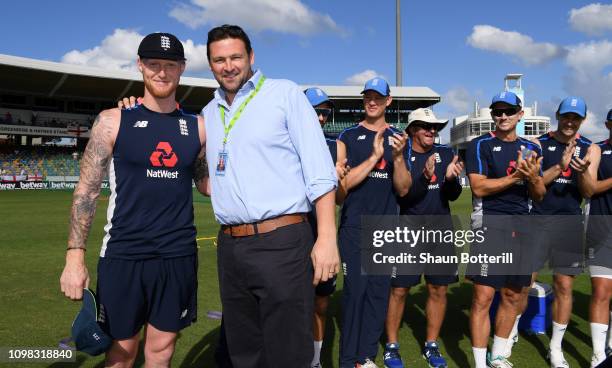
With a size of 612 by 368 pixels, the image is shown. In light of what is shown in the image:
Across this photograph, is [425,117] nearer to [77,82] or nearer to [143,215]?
[143,215]

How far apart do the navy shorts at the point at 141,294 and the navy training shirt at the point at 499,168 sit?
2.82 meters

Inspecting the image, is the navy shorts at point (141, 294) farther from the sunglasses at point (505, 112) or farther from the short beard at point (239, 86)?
the sunglasses at point (505, 112)

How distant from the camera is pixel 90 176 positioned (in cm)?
294

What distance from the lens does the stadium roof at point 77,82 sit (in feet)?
142

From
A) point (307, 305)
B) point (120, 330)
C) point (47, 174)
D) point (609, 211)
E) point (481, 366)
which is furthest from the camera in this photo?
point (47, 174)

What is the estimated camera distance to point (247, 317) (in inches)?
113

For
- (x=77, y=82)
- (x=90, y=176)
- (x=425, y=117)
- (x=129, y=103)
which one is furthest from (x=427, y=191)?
(x=77, y=82)

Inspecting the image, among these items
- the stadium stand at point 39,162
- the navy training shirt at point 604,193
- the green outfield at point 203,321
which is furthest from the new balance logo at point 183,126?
the stadium stand at point 39,162

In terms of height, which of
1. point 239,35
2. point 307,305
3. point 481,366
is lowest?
point 481,366

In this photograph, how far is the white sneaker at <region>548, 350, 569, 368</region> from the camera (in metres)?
4.38

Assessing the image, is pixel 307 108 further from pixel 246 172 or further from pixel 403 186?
pixel 403 186

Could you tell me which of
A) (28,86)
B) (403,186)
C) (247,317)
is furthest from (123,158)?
(28,86)

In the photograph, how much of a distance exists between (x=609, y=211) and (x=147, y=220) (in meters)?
4.47

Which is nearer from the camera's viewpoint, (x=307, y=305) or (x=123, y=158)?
(x=307, y=305)
